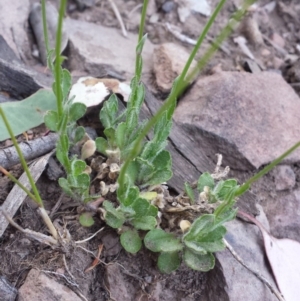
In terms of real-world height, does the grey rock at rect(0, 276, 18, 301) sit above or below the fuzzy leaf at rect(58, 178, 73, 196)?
below

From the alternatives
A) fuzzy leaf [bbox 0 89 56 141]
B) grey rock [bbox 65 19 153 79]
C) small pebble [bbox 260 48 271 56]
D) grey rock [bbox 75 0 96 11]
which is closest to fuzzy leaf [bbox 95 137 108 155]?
fuzzy leaf [bbox 0 89 56 141]

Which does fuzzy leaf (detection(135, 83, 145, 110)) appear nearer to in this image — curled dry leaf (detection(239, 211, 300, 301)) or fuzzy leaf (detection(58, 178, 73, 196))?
fuzzy leaf (detection(58, 178, 73, 196))

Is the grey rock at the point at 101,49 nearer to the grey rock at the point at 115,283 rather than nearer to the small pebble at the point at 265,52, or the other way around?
the small pebble at the point at 265,52

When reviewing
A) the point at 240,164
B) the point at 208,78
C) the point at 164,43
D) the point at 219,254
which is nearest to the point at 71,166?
the point at 219,254

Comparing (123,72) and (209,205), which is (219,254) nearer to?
(209,205)

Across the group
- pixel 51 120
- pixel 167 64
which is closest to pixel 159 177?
pixel 51 120

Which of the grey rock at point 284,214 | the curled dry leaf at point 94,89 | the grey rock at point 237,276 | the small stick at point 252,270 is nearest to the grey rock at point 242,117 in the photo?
the grey rock at point 284,214
